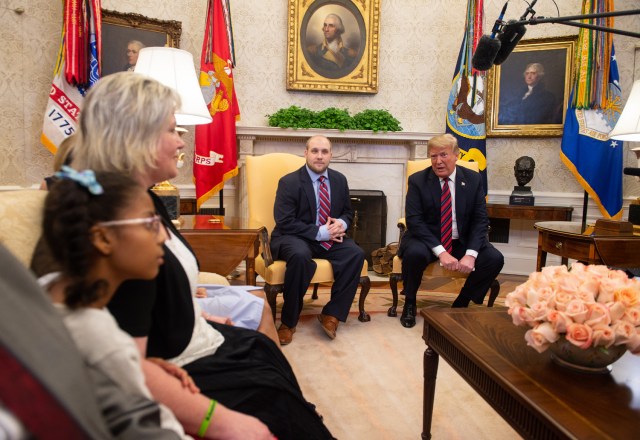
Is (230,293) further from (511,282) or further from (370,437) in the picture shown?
(511,282)

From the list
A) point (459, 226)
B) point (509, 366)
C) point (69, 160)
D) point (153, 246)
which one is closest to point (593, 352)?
point (509, 366)

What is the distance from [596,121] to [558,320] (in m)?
4.23

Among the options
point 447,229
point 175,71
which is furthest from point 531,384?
point 175,71

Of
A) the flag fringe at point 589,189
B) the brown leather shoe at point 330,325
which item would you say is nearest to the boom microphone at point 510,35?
the brown leather shoe at point 330,325

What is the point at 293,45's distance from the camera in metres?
5.09

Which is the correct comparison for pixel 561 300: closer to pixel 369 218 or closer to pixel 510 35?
pixel 510 35

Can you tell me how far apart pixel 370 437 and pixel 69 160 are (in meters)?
1.62

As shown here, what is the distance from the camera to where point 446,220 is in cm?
363

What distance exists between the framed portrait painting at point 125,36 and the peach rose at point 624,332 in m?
4.54

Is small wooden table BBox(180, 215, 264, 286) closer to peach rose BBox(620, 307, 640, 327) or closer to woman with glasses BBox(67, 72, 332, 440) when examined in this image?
woman with glasses BBox(67, 72, 332, 440)

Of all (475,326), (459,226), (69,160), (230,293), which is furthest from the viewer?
(459,226)

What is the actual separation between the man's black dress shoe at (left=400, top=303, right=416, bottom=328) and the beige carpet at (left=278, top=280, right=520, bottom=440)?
2.2 inches

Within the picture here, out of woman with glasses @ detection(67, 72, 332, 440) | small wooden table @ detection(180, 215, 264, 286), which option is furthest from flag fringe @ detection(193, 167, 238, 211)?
woman with glasses @ detection(67, 72, 332, 440)

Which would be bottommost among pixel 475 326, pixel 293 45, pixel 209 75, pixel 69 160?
pixel 475 326
